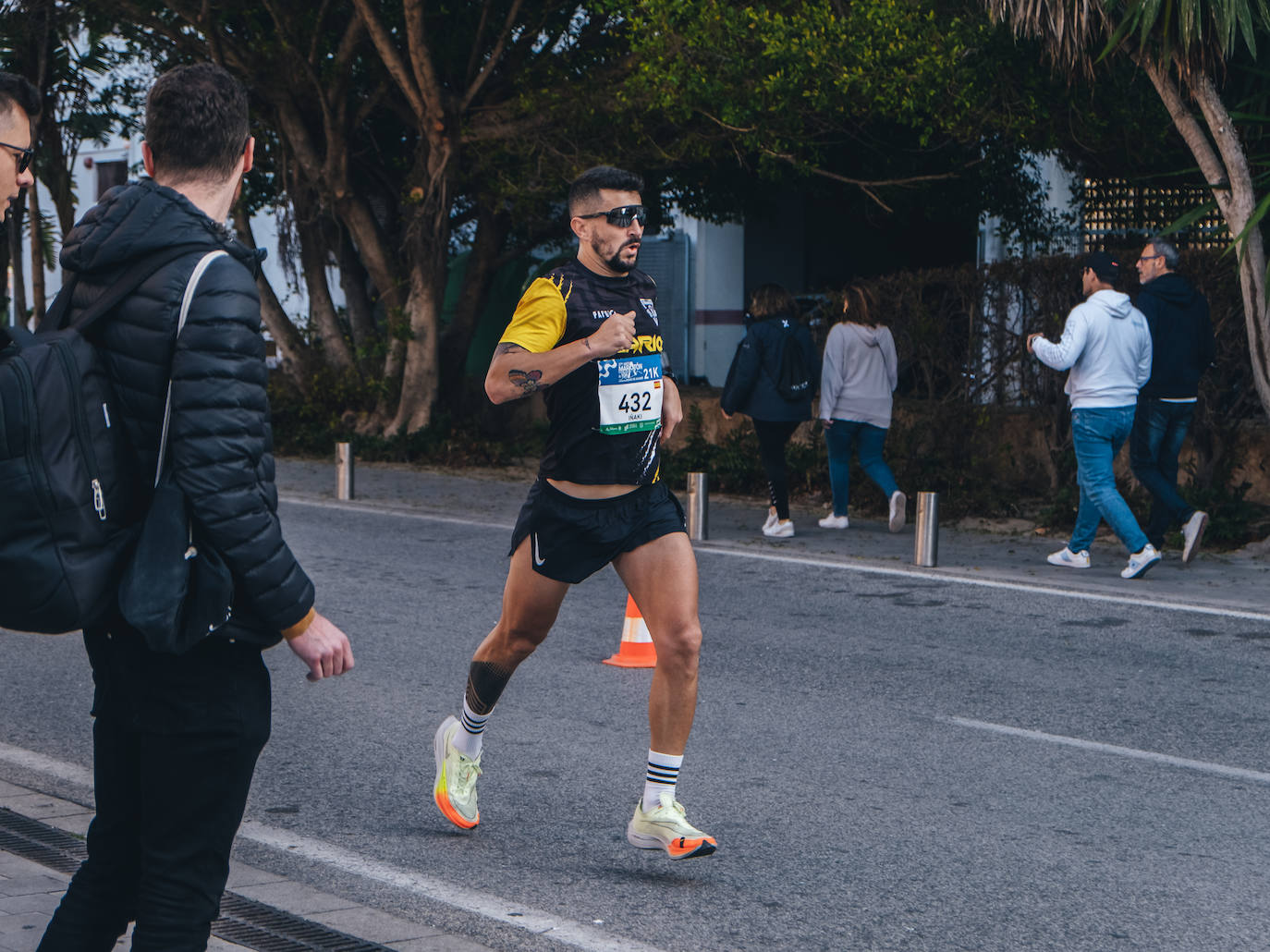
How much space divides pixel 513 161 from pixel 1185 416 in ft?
26.6

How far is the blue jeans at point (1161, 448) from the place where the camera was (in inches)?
420

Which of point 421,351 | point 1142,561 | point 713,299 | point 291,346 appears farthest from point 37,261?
point 1142,561

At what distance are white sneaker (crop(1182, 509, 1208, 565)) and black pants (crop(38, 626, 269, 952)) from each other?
28.9ft

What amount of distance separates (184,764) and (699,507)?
9151mm

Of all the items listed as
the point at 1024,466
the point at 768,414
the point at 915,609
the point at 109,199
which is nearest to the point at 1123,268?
the point at 1024,466

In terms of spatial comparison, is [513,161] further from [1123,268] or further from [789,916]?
[789,916]

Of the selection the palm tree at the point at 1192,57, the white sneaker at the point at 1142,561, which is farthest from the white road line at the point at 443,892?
the palm tree at the point at 1192,57

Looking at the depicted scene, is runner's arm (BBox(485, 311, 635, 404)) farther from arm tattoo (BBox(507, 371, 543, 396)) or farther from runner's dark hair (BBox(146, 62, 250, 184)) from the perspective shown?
runner's dark hair (BBox(146, 62, 250, 184))

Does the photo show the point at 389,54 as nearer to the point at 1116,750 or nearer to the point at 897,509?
the point at 897,509

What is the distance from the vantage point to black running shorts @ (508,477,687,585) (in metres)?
4.86

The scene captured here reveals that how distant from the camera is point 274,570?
2.92m

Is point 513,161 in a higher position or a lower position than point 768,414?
higher

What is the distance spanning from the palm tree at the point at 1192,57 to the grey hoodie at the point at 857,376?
2.46 m

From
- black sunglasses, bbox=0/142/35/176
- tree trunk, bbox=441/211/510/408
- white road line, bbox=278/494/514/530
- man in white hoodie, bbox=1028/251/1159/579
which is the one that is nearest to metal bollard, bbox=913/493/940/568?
man in white hoodie, bbox=1028/251/1159/579
